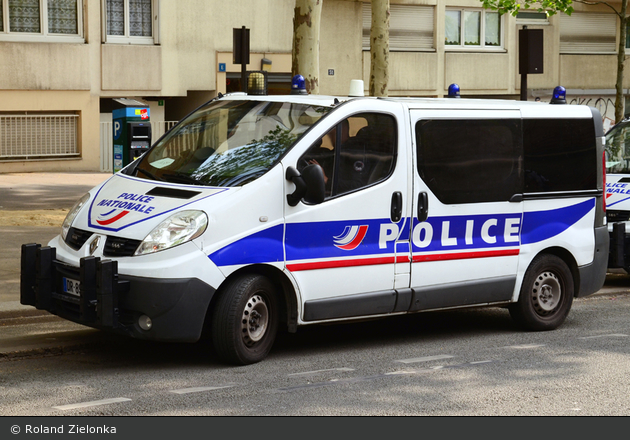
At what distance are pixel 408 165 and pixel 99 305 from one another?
8.40ft

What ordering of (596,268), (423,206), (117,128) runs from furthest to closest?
(117,128), (596,268), (423,206)

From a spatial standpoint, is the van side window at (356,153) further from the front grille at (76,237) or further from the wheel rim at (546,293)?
the wheel rim at (546,293)

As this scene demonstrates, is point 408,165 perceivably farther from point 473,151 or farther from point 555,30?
point 555,30

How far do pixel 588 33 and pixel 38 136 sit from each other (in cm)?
2045

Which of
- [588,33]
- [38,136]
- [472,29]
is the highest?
[588,33]

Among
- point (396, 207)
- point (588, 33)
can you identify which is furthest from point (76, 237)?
point (588, 33)

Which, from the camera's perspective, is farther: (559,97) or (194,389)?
(559,97)

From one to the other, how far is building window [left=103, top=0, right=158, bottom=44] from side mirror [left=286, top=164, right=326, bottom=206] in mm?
19403

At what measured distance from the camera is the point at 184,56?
86.8 feet

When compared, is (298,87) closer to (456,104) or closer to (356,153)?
(356,153)

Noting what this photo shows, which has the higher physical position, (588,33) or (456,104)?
(588,33)
